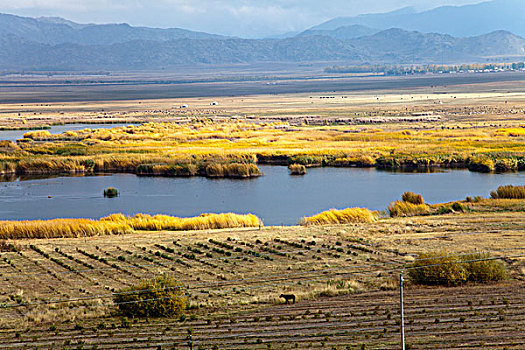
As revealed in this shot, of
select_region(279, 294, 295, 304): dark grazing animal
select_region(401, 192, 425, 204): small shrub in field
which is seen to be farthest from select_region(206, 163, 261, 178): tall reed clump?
select_region(279, 294, 295, 304): dark grazing animal

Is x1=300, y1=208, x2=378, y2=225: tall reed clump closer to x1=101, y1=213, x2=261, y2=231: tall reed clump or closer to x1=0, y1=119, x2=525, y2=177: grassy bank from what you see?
x1=101, y1=213, x2=261, y2=231: tall reed clump

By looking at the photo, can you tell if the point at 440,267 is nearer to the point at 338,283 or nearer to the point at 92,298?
the point at 338,283

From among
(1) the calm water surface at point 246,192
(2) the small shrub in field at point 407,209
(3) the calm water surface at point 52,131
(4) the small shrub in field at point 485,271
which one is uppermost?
(3) the calm water surface at point 52,131

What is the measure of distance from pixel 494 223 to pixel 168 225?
14.2 meters

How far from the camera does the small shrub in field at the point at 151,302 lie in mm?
19656

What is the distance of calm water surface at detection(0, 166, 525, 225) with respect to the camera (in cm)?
4156

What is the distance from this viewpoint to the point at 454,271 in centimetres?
2211

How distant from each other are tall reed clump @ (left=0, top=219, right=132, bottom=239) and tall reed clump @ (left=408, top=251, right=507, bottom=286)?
1459 cm

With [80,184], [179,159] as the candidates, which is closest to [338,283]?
[80,184]

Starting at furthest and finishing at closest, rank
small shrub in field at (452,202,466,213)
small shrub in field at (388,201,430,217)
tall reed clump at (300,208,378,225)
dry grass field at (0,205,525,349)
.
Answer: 1. small shrub in field at (388,201,430,217)
2. small shrub in field at (452,202,466,213)
3. tall reed clump at (300,208,378,225)
4. dry grass field at (0,205,525,349)

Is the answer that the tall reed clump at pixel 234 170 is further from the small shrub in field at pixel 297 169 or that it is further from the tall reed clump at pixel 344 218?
the tall reed clump at pixel 344 218

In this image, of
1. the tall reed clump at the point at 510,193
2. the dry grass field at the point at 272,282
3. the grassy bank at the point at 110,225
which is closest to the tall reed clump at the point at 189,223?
the grassy bank at the point at 110,225

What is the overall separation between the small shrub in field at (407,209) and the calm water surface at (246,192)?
3.11m

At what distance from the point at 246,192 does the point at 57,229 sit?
1752 cm
